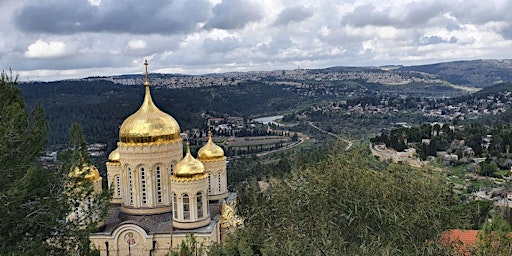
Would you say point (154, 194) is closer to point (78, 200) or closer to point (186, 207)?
point (186, 207)

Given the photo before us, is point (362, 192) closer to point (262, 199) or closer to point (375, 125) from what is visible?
point (262, 199)

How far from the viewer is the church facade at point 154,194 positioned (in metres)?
16.1

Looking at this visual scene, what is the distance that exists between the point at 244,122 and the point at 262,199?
253 feet

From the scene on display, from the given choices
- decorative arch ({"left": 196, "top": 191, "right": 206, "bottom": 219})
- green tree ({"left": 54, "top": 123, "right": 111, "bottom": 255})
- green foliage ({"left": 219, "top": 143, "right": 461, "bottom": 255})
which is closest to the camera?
green foliage ({"left": 219, "top": 143, "right": 461, "bottom": 255})

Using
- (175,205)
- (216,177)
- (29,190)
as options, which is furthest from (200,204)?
(29,190)

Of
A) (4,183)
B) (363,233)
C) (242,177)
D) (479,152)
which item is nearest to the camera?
(4,183)

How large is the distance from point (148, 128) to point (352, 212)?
9604mm

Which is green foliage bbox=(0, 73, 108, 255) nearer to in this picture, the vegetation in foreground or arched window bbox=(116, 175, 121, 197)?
the vegetation in foreground

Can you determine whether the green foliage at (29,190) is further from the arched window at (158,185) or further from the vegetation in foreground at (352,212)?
the arched window at (158,185)

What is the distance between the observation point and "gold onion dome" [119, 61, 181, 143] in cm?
1730

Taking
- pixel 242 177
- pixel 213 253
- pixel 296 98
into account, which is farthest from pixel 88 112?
pixel 296 98

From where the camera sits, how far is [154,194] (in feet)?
57.2

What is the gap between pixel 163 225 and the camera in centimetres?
1664

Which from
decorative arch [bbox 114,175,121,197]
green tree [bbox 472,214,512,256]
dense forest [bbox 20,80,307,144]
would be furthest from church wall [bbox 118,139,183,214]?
dense forest [bbox 20,80,307,144]
